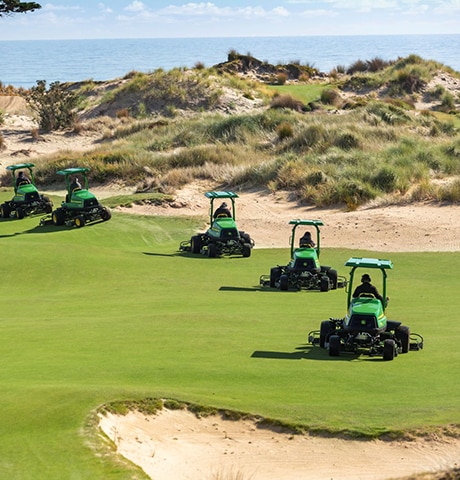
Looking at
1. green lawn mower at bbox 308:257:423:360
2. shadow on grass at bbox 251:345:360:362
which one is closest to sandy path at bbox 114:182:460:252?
green lawn mower at bbox 308:257:423:360

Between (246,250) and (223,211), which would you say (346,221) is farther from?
(246,250)

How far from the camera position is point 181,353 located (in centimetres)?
1522

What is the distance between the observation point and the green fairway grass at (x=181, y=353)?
38.4ft

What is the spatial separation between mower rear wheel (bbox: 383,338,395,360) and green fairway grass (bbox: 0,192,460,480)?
5.5 inches

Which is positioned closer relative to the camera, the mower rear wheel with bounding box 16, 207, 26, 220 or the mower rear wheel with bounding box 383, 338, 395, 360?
the mower rear wheel with bounding box 383, 338, 395, 360

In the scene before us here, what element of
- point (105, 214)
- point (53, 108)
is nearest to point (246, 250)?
point (105, 214)

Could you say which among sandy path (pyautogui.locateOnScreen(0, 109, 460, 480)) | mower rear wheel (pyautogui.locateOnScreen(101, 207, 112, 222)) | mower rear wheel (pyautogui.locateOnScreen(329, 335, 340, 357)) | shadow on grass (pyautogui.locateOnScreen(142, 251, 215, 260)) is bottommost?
sandy path (pyautogui.locateOnScreen(0, 109, 460, 480))

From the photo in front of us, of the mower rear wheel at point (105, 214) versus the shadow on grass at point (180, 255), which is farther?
the mower rear wheel at point (105, 214)

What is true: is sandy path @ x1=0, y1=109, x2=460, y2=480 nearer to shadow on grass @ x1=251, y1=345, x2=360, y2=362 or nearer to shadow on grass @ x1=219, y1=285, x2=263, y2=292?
shadow on grass @ x1=251, y1=345, x2=360, y2=362

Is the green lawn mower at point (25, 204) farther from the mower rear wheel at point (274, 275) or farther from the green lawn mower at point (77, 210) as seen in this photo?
the mower rear wheel at point (274, 275)

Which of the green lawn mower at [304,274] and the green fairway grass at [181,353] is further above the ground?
the green lawn mower at [304,274]

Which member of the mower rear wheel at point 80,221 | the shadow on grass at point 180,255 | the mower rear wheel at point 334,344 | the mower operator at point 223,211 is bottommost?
the mower rear wheel at point 334,344

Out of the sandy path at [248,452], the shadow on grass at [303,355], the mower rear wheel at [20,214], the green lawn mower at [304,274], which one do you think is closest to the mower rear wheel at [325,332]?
the shadow on grass at [303,355]

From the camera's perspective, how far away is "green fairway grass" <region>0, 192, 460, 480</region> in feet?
38.4
